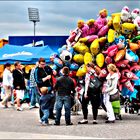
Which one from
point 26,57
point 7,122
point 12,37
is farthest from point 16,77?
point 12,37

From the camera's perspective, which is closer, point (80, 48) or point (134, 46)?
point (134, 46)

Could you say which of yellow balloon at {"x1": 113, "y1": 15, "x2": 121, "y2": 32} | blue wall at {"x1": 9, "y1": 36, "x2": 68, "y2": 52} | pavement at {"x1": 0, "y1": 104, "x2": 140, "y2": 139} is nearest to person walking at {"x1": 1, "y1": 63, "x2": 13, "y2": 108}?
pavement at {"x1": 0, "y1": 104, "x2": 140, "y2": 139}

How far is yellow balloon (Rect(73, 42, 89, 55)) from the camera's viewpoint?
14.7 meters

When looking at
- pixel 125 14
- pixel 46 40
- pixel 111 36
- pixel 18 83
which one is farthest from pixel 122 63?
pixel 46 40

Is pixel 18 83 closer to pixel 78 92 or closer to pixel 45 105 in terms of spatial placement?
pixel 78 92

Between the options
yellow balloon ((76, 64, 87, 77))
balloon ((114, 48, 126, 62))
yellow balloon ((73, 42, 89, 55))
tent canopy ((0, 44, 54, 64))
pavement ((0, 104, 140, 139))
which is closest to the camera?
pavement ((0, 104, 140, 139))

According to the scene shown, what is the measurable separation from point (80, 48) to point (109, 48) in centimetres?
106

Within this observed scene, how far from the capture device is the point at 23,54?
24.9 meters

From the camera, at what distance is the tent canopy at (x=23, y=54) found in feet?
79.7

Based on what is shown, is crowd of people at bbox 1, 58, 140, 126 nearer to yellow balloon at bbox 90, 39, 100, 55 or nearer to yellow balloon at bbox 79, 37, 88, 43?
yellow balloon at bbox 90, 39, 100, 55

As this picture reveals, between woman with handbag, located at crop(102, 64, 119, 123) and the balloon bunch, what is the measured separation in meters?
0.36

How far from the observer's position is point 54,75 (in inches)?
591

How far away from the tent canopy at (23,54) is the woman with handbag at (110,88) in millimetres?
10206

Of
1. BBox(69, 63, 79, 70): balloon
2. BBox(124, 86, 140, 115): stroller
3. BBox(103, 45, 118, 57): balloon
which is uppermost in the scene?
BBox(103, 45, 118, 57): balloon
